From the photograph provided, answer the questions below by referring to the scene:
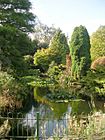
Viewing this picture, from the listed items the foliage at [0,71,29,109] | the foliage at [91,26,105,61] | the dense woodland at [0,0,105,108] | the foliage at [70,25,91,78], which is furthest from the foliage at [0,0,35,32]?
the foliage at [91,26,105,61]

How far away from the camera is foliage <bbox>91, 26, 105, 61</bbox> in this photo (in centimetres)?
3033

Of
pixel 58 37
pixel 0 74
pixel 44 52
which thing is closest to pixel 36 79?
pixel 44 52

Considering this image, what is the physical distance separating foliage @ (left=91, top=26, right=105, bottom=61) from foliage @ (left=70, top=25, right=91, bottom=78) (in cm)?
592

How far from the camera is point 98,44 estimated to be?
3073 cm

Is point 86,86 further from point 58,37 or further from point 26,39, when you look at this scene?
point 58,37

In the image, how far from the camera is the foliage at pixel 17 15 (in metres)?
18.4

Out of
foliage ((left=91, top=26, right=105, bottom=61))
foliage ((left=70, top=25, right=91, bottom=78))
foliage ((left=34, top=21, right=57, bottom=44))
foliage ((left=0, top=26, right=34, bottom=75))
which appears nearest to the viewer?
foliage ((left=0, top=26, right=34, bottom=75))

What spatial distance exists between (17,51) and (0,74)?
89.3 inches

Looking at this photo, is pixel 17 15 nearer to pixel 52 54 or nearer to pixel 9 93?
pixel 9 93

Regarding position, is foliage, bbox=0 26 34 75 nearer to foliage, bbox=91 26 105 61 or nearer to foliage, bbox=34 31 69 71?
foliage, bbox=91 26 105 61

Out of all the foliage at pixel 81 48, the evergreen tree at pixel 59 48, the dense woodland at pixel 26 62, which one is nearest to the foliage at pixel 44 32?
the evergreen tree at pixel 59 48

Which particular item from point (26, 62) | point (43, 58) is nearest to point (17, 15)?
point (26, 62)

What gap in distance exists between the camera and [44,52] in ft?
111

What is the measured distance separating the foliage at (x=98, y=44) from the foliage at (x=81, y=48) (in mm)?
5921
